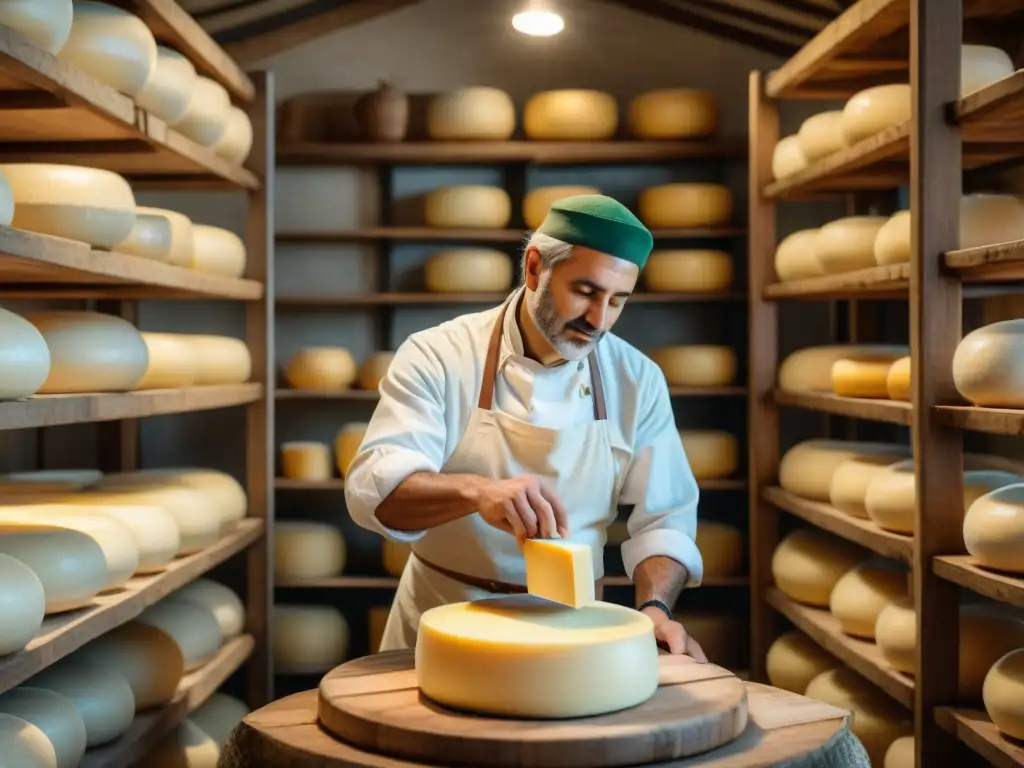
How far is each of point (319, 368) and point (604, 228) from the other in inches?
108

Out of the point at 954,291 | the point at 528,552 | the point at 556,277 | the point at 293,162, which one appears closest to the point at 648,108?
the point at 293,162

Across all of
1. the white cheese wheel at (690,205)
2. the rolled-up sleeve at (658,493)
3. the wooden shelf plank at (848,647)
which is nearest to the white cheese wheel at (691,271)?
the white cheese wheel at (690,205)

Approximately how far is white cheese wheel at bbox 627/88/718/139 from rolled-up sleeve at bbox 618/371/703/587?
2400 millimetres

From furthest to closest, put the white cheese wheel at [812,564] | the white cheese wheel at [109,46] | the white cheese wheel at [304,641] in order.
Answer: the white cheese wheel at [304,641]
the white cheese wheel at [812,564]
the white cheese wheel at [109,46]

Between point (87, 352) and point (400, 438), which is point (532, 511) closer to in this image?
point (400, 438)

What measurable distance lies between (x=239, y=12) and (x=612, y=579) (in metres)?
2.62

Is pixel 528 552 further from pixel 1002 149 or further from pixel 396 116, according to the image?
pixel 396 116

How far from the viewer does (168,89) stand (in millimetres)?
3045

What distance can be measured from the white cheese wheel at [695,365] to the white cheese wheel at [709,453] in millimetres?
207

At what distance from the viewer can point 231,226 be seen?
16.8ft

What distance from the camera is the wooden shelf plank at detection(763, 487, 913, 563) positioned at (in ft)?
9.80

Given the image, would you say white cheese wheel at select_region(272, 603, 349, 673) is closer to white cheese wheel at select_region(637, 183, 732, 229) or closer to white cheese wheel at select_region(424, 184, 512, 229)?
white cheese wheel at select_region(424, 184, 512, 229)

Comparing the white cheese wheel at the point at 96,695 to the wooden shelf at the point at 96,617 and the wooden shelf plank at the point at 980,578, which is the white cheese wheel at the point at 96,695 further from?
the wooden shelf plank at the point at 980,578

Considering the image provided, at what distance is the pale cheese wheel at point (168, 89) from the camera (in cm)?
300
